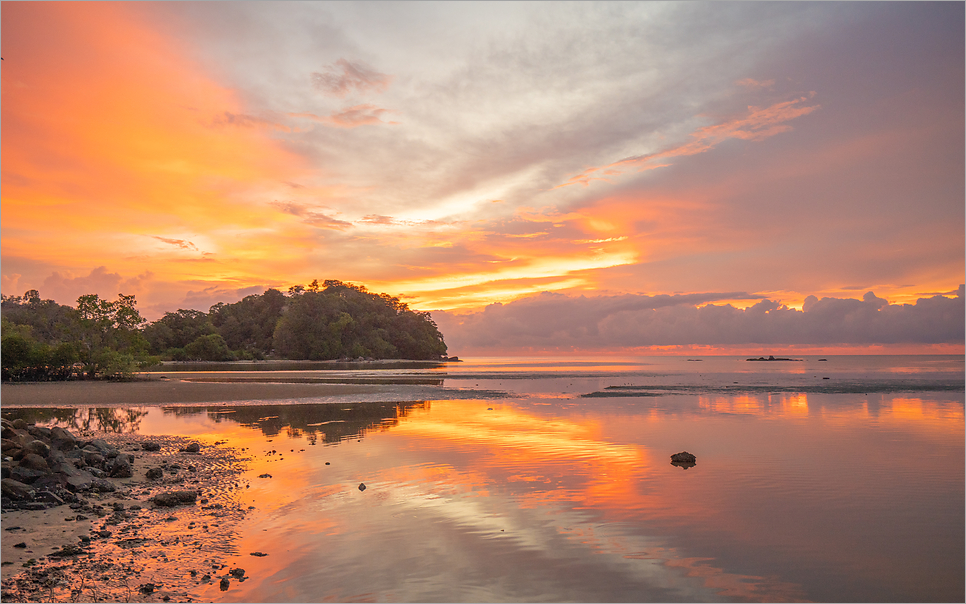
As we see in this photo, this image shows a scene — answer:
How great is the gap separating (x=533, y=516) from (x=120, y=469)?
10.7 metres

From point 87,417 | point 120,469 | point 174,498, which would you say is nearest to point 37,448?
point 120,469

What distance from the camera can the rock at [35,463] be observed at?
12.0m

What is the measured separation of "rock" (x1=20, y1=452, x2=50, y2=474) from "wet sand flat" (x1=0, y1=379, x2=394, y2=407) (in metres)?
26.4

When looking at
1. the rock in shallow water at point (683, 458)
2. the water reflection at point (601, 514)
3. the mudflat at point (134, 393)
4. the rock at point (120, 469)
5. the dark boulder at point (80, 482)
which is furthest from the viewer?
the mudflat at point (134, 393)

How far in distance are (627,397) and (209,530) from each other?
34089 mm

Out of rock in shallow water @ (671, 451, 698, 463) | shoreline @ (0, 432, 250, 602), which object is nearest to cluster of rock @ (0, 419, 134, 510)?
shoreline @ (0, 432, 250, 602)

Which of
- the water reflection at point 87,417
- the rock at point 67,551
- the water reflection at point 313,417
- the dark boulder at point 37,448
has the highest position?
the dark boulder at point 37,448

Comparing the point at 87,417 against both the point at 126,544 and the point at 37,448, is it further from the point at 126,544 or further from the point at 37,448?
the point at 126,544

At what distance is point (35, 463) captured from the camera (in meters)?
12.0

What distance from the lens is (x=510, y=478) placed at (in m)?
14.6

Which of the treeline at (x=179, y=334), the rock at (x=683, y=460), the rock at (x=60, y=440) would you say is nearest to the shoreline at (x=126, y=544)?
the rock at (x=60, y=440)

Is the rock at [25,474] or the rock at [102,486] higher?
the rock at [25,474]

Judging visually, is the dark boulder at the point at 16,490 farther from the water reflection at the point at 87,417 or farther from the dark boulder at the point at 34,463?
the water reflection at the point at 87,417

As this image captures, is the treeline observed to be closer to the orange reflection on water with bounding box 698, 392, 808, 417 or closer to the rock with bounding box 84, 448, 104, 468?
the rock with bounding box 84, 448, 104, 468
